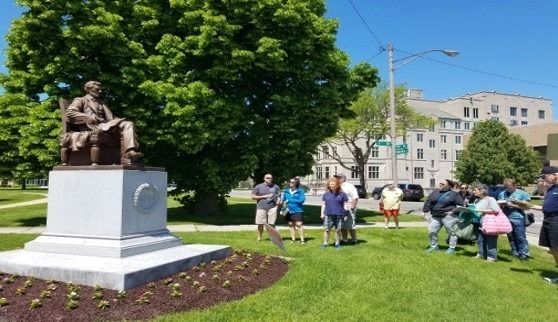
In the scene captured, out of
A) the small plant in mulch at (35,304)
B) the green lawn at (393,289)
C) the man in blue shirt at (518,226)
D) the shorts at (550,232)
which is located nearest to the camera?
the small plant in mulch at (35,304)

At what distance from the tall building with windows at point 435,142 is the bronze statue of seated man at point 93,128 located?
63531 millimetres

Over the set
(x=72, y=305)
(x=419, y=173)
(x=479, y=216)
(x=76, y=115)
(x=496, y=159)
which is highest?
(x=496, y=159)

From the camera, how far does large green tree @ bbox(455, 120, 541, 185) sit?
44.9 metres

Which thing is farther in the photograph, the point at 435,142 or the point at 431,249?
the point at 435,142

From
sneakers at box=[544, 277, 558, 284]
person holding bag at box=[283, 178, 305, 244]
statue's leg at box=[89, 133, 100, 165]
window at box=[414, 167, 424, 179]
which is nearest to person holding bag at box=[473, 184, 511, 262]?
sneakers at box=[544, 277, 558, 284]

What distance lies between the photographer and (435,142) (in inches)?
3342

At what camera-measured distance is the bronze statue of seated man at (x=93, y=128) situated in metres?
8.20

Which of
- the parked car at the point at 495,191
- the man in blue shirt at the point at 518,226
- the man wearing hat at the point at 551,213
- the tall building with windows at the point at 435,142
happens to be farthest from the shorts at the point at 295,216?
the tall building with windows at the point at 435,142

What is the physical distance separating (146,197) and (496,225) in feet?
22.9

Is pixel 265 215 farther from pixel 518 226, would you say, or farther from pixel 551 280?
pixel 551 280

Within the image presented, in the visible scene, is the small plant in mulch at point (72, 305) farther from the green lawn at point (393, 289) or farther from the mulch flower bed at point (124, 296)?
the green lawn at point (393, 289)

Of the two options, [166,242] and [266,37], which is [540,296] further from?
[266,37]

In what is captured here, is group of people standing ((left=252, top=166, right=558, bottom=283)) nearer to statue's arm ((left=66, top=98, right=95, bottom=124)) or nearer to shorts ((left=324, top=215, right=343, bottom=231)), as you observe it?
shorts ((left=324, top=215, right=343, bottom=231))

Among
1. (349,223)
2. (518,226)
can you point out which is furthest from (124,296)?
(518,226)
